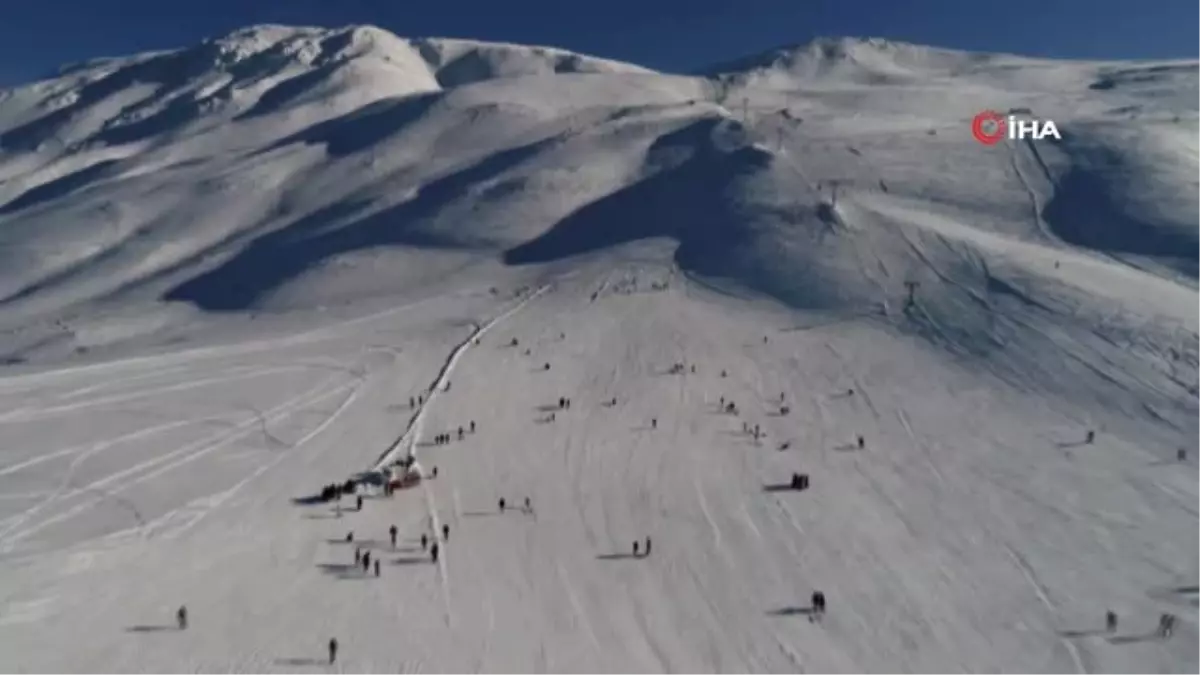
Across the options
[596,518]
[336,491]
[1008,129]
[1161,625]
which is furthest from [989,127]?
[336,491]

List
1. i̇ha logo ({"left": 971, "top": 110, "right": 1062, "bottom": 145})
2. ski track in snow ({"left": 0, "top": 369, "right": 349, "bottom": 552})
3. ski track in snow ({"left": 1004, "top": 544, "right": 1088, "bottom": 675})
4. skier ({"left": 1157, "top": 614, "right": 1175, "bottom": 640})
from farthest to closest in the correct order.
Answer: i̇ha logo ({"left": 971, "top": 110, "right": 1062, "bottom": 145})
ski track in snow ({"left": 0, "top": 369, "right": 349, "bottom": 552})
skier ({"left": 1157, "top": 614, "right": 1175, "bottom": 640})
ski track in snow ({"left": 1004, "top": 544, "right": 1088, "bottom": 675})

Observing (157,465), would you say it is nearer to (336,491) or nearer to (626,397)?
(336,491)

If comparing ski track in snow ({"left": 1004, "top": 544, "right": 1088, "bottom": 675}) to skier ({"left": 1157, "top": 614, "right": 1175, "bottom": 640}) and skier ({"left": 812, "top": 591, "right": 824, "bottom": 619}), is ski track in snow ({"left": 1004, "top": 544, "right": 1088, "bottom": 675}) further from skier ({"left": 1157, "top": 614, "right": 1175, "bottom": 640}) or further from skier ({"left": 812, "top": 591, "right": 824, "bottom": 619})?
skier ({"left": 812, "top": 591, "right": 824, "bottom": 619})

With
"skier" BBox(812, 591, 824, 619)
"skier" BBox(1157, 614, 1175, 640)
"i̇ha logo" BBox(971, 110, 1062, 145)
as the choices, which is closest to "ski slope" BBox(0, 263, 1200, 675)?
"skier" BBox(812, 591, 824, 619)

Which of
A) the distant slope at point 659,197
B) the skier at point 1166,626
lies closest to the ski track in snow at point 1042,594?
the skier at point 1166,626

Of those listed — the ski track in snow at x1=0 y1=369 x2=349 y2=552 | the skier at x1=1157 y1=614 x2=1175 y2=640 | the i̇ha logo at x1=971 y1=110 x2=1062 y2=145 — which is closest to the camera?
the skier at x1=1157 y1=614 x2=1175 y2=640

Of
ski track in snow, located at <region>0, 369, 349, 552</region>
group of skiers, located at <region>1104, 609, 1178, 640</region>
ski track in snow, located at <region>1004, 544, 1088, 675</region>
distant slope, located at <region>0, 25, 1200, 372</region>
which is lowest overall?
ski track in snow, located at <region>1004, 544, 1088, 675</region>

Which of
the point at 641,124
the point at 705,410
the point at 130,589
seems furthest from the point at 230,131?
the point at 130,589
